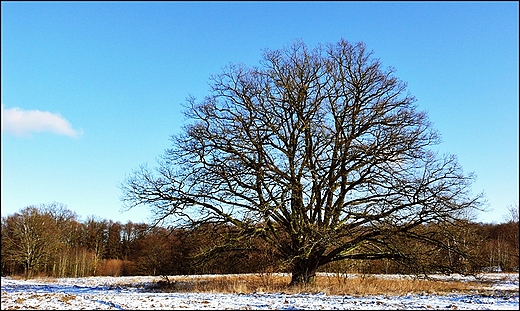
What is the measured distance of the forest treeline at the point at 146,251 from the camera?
16.2m

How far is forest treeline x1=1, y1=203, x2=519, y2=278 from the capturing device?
53.3 feet

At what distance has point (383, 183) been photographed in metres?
15.8

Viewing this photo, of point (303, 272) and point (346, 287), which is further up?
point (303, 272)

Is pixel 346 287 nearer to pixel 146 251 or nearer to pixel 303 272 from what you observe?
pixel 303 272

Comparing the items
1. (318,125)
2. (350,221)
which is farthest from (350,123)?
(350,221)

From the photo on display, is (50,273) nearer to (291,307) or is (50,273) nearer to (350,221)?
(350,221)

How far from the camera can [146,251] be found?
127ft

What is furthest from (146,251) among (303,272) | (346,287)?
(346,287)

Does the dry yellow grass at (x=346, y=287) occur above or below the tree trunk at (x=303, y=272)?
below

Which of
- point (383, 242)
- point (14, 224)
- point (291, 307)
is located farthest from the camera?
point (14, 224)

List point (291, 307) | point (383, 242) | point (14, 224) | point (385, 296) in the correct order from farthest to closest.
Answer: point (14, 224) < point (383, 242) < point (385, 296) < point (291, 307)

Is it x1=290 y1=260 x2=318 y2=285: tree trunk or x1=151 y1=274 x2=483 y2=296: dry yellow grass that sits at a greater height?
x1=290 y1=260 x2=318 y2=285: tree trunk

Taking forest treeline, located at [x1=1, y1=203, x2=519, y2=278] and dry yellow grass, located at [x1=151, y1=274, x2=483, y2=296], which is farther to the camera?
forest treeline, located at [x1=1, y1=203, x2=519, y2=278]

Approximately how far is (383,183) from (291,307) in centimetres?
774
